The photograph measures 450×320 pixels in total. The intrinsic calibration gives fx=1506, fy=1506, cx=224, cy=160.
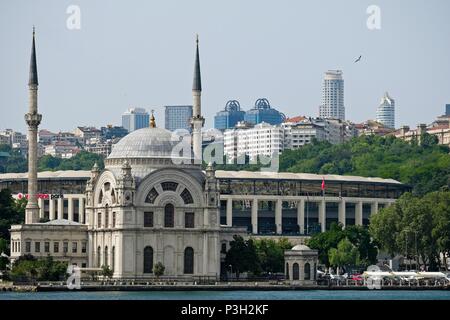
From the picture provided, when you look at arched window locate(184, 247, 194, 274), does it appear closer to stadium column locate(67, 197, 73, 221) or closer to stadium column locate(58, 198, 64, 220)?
stadium column locate(67, 197, 73, 221)

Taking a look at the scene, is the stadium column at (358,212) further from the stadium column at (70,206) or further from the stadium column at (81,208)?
the stadium column at (70,206)

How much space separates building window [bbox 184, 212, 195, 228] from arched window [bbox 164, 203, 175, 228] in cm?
85

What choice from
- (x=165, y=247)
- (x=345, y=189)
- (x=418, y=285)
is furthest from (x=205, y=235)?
(x=345, y=189)

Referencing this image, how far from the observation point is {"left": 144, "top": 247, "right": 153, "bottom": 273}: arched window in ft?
274

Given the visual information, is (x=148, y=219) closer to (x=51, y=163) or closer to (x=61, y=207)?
(x=61, y=207)

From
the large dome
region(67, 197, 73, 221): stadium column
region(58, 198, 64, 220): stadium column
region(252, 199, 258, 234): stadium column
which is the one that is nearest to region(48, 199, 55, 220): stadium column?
region(58, 198, 64, 220): stadium column

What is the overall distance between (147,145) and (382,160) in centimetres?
8517

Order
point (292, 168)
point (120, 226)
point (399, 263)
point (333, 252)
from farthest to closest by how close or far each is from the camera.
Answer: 1. point (292, 168)
2. point (399, 263)
3. point (333, 252)
4. point (120, 226)

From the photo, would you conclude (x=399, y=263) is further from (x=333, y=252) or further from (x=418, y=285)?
(x=418, y=285)

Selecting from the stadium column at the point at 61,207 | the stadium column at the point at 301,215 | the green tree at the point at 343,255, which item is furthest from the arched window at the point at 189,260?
the stadium column at the point at 301,215

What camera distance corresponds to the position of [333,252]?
9612 centimetres

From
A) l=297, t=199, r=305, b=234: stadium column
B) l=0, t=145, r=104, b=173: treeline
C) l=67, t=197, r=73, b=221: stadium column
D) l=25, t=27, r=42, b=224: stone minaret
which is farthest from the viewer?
l=0, t=145, r=104, b=173: treeline

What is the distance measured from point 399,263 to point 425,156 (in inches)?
2385

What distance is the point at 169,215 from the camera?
83625 millimetres
